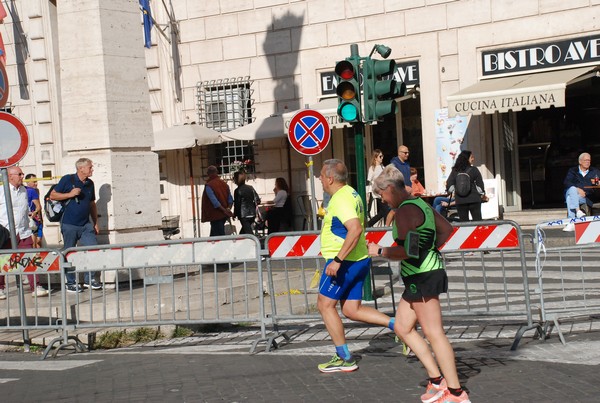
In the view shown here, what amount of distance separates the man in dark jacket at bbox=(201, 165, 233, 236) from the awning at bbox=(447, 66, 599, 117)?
4.53 m

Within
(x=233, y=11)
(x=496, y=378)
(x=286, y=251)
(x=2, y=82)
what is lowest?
(x=496, y=378)

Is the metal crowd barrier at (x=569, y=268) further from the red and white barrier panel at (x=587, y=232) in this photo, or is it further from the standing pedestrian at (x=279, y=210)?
the standing pedestrian at (x=279, y=210)

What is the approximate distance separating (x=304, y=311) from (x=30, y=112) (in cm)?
1595

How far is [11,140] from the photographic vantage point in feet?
39.4

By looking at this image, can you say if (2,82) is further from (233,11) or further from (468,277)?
(233,11)

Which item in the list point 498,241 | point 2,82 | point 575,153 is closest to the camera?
point 498,241

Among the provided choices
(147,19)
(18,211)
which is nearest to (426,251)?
(18,211)

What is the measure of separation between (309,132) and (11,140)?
421cm

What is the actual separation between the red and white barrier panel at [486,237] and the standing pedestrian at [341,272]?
1.32m

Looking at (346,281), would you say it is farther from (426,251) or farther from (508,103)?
(508,103)

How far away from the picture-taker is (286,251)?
1029 cm

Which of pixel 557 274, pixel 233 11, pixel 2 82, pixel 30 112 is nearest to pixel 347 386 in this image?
pixel 557 274

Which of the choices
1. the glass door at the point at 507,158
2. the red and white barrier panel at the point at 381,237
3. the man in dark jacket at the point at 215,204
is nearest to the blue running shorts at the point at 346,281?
the red and white barrier panel at the point at 381,237

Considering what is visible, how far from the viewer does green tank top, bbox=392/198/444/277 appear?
7297mm
